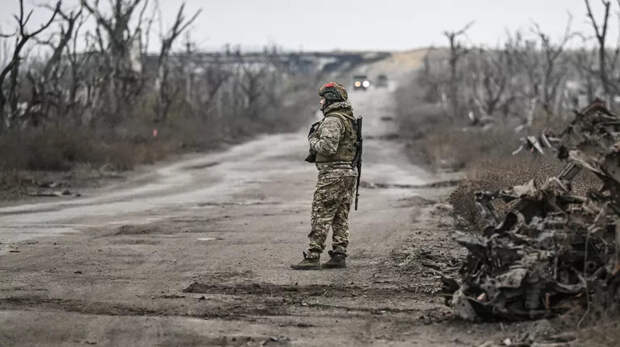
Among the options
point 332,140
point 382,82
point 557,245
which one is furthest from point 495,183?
point 382,82

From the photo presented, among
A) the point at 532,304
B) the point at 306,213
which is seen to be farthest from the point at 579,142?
the point at 306,213

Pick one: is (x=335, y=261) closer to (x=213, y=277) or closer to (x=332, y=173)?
(x=332, y=173)

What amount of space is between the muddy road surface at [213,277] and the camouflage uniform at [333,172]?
392mm

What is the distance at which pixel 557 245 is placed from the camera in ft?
21.9

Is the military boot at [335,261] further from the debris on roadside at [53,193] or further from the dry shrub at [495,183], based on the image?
the debris on roadside at [53,193]

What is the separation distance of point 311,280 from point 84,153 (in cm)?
2041

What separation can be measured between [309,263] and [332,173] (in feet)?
3.06

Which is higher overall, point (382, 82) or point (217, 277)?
point (217, 277)

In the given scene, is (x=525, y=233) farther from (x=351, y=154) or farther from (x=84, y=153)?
(x=84, y=153)

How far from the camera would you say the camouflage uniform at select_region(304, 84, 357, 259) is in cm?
984

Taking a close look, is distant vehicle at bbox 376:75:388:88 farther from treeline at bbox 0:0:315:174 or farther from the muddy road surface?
the muddy road surface

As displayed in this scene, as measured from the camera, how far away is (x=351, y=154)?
32.8 feet

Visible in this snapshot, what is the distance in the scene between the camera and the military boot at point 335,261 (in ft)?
32.7

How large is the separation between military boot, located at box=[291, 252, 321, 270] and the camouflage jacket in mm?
817
